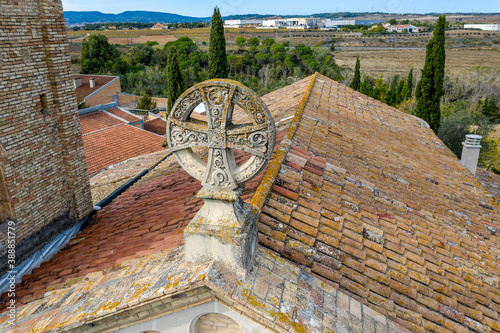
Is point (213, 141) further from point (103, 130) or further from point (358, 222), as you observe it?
point (103, 130)

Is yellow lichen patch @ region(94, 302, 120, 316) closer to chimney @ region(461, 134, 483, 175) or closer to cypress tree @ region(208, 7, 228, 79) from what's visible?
chimney @ region(461, 134, 483, 175)

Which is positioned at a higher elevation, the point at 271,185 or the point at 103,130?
the point at 271,185

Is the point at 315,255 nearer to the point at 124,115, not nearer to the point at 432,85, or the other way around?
the point at 432,85

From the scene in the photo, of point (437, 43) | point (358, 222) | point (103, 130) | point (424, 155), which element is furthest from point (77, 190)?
point (437, 43)

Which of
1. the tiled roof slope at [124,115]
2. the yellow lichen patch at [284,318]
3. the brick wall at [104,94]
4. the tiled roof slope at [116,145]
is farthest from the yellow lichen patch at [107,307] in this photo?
the brick wall at [104,94]

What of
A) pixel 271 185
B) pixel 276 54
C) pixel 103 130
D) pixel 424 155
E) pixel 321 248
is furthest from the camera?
pixel 276 54

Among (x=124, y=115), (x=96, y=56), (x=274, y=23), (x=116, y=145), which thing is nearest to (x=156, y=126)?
(x=124, y=115)

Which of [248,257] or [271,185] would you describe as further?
[271,185]
